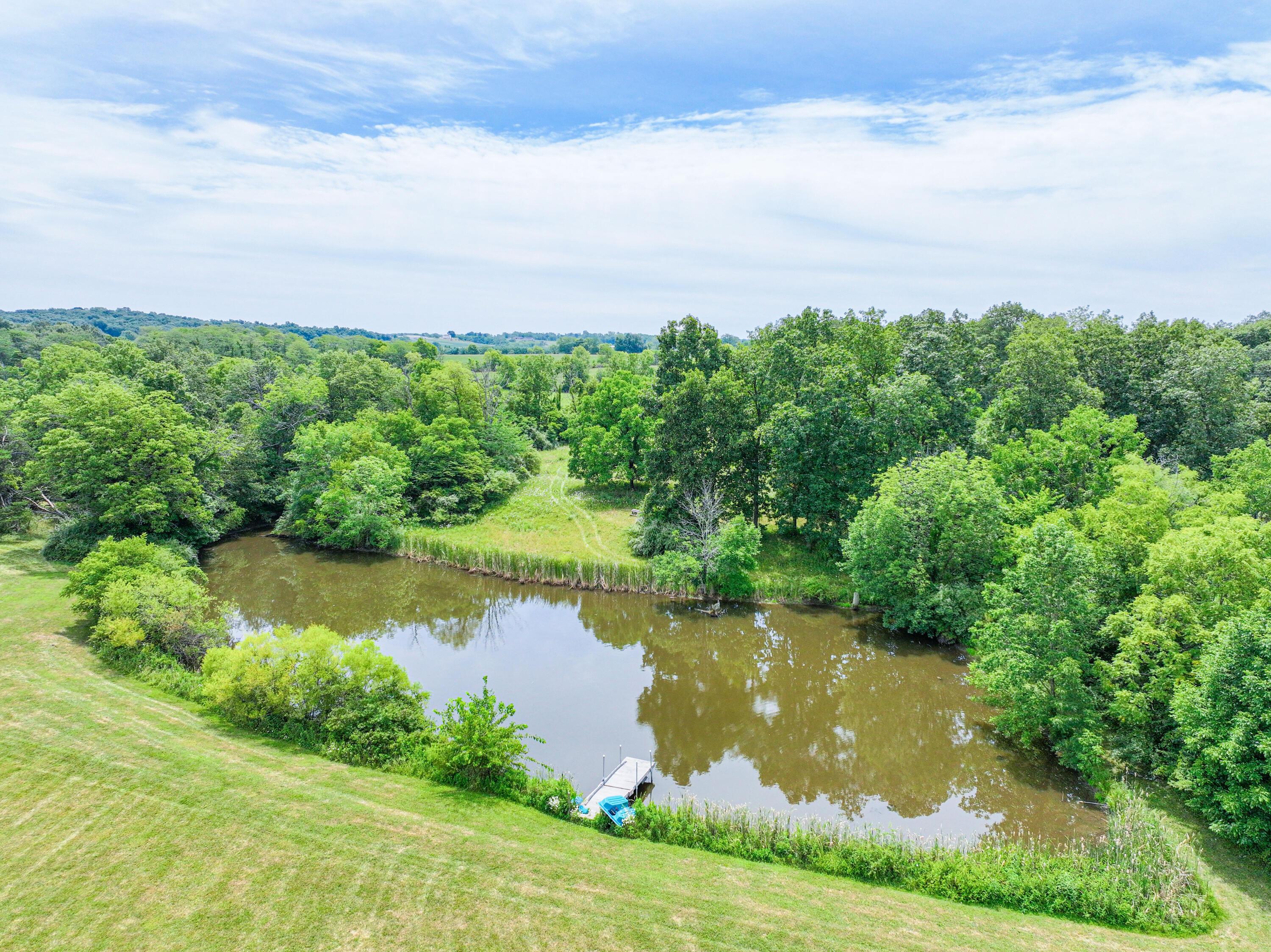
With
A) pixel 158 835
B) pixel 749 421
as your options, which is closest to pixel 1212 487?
pixel 749 421

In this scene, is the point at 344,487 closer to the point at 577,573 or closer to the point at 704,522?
the point at 577,573

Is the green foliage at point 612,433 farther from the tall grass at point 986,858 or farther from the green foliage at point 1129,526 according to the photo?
the tall grass at point 986,858

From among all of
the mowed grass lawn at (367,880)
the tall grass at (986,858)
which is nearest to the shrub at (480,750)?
the tall grass at (986,858)

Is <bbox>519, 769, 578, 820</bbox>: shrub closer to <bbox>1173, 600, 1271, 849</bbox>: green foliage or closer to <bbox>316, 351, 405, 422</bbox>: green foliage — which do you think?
<bbox>1173, 600, 1271, 849</bbox>: green foliage

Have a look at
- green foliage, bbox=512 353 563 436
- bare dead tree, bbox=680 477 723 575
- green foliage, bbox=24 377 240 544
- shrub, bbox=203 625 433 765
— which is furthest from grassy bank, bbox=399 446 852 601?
green foliage, bbox=512 353 563 436

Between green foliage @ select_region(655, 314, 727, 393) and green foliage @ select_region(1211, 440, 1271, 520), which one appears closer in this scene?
green foliage @ select_region(1211, 440, 1271, 520)
